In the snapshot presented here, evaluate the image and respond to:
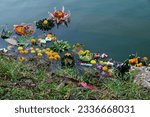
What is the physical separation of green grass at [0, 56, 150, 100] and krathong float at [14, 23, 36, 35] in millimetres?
2159

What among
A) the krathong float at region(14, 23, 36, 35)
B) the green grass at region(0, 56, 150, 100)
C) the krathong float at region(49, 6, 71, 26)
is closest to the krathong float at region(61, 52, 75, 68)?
the green grass at region(0, 56, 150, 100)

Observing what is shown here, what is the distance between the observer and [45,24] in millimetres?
9086

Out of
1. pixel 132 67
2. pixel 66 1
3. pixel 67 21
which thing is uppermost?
pixel 66 1

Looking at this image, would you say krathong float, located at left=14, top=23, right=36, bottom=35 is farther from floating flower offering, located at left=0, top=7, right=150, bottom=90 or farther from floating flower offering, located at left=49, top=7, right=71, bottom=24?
floating flower offering, located at left=49, top=7, right=71, bottom=24

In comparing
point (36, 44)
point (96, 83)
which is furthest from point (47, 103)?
point (36, 44)

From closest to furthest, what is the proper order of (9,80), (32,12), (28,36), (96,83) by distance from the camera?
(9,80), (96,83), (28,36), (32,12)

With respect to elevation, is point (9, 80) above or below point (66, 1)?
below

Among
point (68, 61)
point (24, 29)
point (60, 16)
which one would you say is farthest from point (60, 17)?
point (68, 61)

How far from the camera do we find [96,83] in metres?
6.41

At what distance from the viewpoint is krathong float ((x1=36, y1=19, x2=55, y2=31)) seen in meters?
9.08

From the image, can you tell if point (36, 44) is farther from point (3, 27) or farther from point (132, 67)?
point (132, 67)

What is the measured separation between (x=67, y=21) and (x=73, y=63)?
1880mm

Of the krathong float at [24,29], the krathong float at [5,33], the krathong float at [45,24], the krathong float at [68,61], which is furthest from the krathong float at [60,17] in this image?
the krathong float at [68,61]

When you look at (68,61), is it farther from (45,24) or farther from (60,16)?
(60,16)
